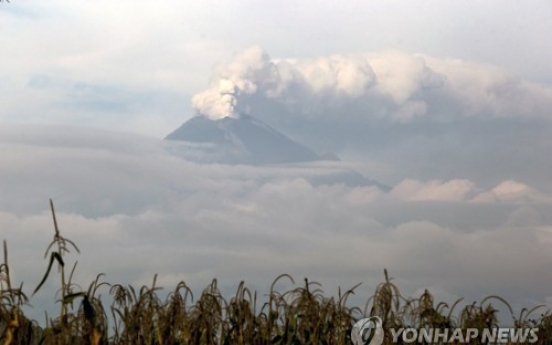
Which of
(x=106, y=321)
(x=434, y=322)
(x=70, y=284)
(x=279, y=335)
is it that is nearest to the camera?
(x=70, y=284)

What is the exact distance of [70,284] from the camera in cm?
552

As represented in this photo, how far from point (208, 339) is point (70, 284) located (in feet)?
4.11

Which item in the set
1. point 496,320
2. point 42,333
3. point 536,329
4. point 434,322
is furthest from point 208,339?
point 536,329

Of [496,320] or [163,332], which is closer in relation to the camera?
[163,332]

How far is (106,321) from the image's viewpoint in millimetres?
5969

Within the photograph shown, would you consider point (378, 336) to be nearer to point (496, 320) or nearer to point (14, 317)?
point (496, 320)

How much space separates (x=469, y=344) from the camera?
705 cm

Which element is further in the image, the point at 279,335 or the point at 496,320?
the point at 496,320

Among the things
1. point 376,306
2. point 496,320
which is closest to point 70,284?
A: point 376,306

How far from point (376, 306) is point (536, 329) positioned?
1.67m

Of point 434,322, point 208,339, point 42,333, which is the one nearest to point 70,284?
point 42,333

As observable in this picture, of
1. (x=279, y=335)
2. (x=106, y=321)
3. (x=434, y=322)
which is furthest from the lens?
(x=434, y=322)

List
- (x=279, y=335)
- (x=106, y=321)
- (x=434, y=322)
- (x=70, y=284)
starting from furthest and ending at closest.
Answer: (x=434, y=322) < (x=279, y=335) < (x=106, y=321) < (x=70, y=284)

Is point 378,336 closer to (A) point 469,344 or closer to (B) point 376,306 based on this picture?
(B) point 376,306
